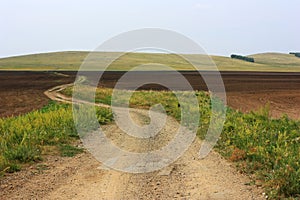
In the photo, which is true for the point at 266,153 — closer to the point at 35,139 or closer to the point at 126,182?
the point at 126,182

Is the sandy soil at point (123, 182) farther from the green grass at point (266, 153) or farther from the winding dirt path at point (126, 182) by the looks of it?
the green grass at point (266, 153)

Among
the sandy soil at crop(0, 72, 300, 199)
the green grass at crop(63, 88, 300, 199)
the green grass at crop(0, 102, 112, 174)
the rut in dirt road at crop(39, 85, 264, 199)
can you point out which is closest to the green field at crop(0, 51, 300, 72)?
the green grass at crop(0, 102, 112, 174)

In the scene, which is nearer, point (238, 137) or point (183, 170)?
point (183, 170)

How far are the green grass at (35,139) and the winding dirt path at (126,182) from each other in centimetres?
50

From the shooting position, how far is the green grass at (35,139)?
9734 millimetres

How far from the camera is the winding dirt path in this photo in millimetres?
7359

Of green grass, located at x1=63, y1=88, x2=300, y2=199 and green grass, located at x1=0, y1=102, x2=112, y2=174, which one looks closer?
green grass, located at x1=63, y1=88, x2=300, y2=199

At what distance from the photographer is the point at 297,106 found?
30.9 m

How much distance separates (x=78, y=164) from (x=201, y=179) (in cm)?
321

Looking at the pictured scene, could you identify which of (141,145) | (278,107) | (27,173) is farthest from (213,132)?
(278,107)

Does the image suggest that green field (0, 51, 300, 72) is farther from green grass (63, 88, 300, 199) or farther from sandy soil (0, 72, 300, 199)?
sandy soil (0, 72, 300, 199)

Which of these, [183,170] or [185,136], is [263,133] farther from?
[183,170]

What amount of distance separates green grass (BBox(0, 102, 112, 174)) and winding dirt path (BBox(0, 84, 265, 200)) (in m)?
0.50

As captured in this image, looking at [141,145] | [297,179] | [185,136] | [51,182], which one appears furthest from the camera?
[185,136]
